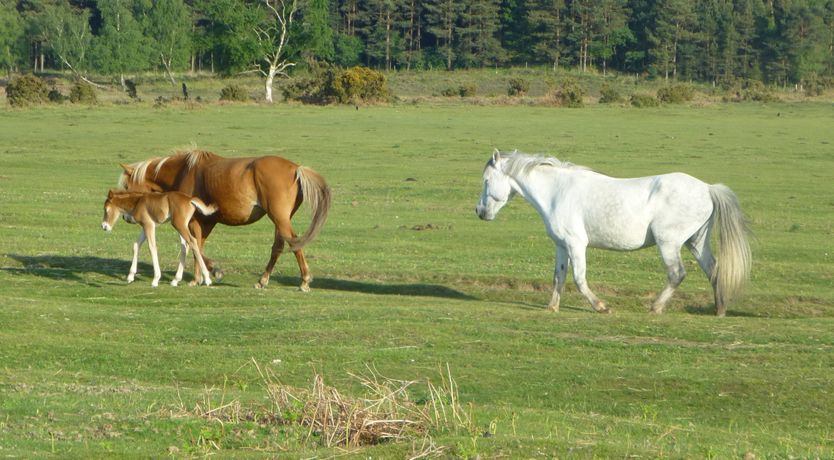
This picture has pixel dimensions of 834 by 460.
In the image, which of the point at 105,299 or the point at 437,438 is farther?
the point at 105,299

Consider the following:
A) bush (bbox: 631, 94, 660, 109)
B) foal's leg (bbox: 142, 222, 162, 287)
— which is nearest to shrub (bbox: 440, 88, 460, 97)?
bush (bbox: 631, 94, 660, 109)

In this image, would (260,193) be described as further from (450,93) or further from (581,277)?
(450,93)

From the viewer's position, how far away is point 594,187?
585 inches

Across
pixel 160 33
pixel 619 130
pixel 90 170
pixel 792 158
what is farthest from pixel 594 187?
pixel 160 33

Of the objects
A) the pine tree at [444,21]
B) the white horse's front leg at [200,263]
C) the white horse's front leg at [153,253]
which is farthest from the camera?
the pine tree at [444,21]

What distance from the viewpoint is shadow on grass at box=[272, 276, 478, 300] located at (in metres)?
16.8

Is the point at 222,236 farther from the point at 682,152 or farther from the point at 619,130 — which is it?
the point at 619,130

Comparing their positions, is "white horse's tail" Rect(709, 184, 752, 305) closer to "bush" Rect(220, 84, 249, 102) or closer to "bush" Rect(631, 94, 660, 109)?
"bush" Rect(631, 94, 660, 109)

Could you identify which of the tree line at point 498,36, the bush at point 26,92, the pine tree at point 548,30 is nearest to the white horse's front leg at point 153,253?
the bush at point 26,92

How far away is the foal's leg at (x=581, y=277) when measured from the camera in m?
14.5

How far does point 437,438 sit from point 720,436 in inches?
89.5

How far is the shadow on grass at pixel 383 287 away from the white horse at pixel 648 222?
7.31 feet

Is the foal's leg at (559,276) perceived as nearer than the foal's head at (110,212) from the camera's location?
Yes

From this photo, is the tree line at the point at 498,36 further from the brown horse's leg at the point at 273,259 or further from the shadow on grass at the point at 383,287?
the brown horse's leg at the point at 273,259
